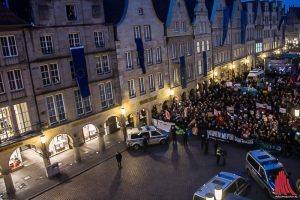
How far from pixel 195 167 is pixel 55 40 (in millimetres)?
17024

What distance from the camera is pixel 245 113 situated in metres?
33.5

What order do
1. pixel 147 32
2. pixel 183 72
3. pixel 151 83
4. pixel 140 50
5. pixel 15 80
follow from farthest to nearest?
1. pixel 183 72
2. pixel 151 83
3. pixel 147 32
4. pixel 140 50
5. pixel 15 80

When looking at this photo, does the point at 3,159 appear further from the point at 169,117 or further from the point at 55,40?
the point at 169,117

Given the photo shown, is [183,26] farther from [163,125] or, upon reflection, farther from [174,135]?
[174,135]

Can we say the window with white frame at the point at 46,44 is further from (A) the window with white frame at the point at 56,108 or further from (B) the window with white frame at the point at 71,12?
(A) the window with white frame at the point at 56,108

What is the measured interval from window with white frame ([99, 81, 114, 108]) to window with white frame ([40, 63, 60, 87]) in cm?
527

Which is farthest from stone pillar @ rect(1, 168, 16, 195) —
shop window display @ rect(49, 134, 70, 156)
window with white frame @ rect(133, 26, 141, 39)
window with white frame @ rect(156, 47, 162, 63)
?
window with white frame @ rect(156, 47, 162, 63)

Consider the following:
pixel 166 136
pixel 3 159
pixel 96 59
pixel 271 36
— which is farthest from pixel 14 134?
pixel 271 36

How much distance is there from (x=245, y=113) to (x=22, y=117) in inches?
912

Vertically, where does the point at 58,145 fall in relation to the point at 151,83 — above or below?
below

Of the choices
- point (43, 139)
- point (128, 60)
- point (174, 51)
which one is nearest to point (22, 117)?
point (43, 139)

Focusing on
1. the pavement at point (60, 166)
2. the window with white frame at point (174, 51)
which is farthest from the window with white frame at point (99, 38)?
the window with white frame at point (174, 51)

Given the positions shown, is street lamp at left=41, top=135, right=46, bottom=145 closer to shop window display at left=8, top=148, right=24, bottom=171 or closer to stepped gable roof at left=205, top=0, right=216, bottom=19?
shop window display at left=8, top=148, right=24, bottom=171

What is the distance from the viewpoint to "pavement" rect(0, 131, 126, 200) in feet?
81.0
